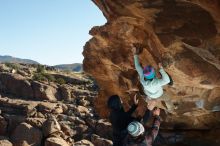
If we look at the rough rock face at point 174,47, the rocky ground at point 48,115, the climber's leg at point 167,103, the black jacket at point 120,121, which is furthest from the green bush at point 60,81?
the black jacket at point 120,121

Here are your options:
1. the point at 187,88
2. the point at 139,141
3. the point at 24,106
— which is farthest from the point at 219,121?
the point at 24,106

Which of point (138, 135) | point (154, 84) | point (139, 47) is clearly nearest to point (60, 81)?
point (139, 47)

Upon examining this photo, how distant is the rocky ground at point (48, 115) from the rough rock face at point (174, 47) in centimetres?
1850

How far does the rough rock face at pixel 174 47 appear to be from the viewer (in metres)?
10.4

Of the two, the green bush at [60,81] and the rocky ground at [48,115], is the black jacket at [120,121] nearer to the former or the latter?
the rocky ground at [48,115]

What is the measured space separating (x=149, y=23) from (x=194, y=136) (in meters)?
6.64

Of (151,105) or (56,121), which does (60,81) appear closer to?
(56,121)

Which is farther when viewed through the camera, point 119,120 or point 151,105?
point 151,105

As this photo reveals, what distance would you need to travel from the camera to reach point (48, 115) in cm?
4028

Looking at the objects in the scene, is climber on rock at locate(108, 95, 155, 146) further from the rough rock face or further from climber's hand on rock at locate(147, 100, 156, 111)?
the rough rock face

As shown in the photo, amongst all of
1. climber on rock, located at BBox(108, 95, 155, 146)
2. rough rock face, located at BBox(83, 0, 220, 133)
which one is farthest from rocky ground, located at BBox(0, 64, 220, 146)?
climber on rock, located at BBox(108, 95, 155, 146)

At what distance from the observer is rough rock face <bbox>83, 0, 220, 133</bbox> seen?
1042 cm

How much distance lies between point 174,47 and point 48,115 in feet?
101

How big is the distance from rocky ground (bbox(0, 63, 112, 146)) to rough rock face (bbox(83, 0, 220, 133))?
18.5m
